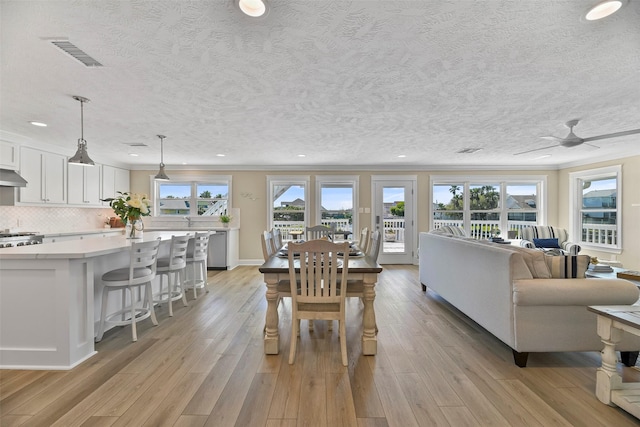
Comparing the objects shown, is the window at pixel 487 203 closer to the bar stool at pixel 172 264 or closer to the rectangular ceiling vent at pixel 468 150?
the rectangular ceiling vent at pixel 468 150

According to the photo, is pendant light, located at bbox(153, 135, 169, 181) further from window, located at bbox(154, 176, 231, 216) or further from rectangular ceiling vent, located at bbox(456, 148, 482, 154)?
rectangular ceiling vent, located at bbox(456, 148, 482, 154)

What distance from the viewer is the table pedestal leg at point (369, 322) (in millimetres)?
2445

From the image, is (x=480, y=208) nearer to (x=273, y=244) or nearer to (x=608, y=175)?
Answer: (x=608, y=175)

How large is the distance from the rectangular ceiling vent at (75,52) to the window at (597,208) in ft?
26.0

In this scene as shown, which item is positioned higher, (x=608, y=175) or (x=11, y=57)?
(x=11, y=57)

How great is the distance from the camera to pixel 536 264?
2.38 meters

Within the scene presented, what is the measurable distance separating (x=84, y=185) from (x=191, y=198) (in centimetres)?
198

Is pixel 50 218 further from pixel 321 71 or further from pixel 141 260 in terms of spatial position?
pixel 321 71

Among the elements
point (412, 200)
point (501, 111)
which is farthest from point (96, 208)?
point (501, 111)

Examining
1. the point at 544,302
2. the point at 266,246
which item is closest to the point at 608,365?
the point at 544,302

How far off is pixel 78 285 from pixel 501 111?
4411 millimetres

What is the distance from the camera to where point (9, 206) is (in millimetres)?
4414

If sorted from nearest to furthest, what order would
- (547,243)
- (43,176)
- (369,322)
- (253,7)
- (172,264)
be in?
1. (253,7)
2. (369,322)
3. (172,264)
4. (43,176)
5. (547,243)

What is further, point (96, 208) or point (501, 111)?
point (96, 208)
